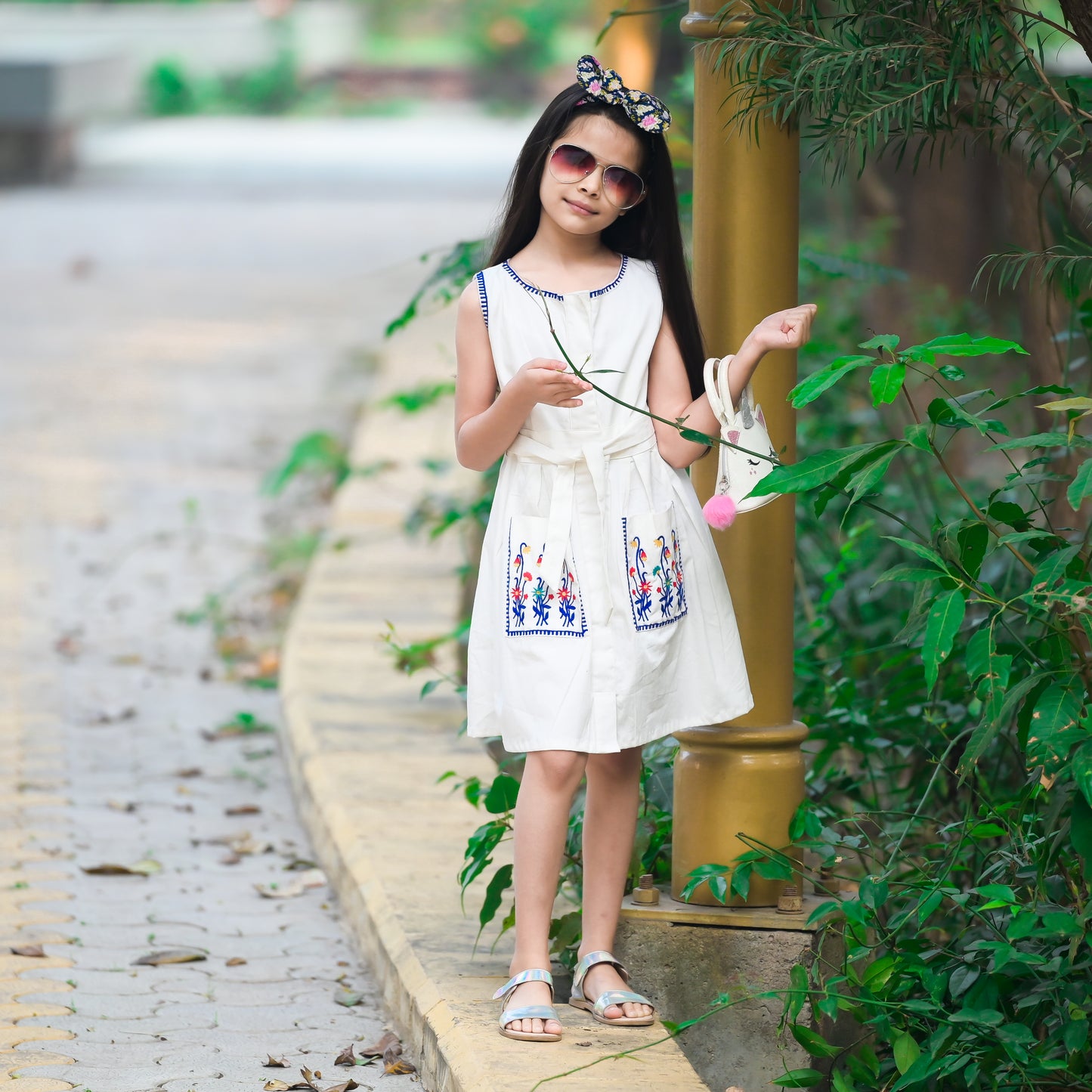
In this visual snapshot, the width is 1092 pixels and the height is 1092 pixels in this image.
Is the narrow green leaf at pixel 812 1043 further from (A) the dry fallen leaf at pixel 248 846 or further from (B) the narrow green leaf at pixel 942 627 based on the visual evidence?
(A) the dry fallen leaf at pixel 248 846

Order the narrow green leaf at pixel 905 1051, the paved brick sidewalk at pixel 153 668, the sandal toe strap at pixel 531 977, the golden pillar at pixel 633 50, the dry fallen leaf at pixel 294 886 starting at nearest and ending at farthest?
the narrow green leaf at pixel 905 1051
the sandal toe strap at pixel 531 977
the paved brick sidewalk at pixel 153 668
the dry fallen leaf at pixel 294 886
the golden pillar at pixel 633 50

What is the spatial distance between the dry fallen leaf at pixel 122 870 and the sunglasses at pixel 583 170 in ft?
6.71

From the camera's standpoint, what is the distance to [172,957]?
3510 mm

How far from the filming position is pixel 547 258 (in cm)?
289

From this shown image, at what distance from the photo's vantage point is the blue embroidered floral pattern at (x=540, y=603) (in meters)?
2.73

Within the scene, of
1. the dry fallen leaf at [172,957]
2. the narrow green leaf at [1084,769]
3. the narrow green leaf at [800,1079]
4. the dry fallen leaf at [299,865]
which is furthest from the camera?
the dry fallen leaf at [299,865]

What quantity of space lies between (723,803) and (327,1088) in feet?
2.73

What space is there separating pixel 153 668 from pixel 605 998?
130 inches

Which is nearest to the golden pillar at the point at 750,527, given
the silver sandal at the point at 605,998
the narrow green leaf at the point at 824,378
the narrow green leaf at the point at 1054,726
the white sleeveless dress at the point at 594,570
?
the white sleeveless dress at the point at 594,570

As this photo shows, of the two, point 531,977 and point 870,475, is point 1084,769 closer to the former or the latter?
point 870,475

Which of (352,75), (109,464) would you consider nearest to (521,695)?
(109,464)

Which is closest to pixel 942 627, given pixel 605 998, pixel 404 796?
pixel 605 998

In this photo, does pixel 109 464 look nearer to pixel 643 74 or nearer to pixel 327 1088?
pixel 643 74

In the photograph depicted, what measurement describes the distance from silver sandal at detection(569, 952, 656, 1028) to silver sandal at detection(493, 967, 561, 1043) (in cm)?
8
